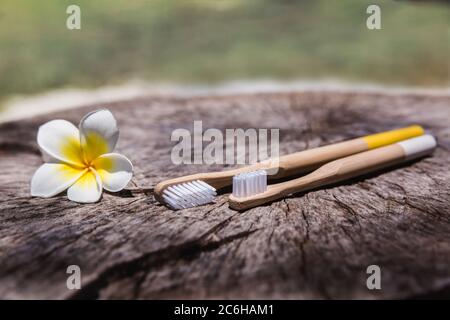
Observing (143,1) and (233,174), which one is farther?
→ (143,1)

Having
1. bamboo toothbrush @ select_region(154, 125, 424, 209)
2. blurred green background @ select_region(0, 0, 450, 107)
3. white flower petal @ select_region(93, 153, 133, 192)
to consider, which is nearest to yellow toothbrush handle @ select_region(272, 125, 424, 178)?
bamboo toothbrush @ select_region(154, 125, 424, 209)

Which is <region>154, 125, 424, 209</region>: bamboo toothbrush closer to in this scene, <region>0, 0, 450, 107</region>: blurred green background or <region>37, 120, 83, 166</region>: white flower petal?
<region>37, 120, 83, 166</region>: white flower petal

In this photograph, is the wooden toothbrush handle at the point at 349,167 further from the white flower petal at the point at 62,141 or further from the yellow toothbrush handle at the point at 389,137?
the white flower petal at the point at 62,141

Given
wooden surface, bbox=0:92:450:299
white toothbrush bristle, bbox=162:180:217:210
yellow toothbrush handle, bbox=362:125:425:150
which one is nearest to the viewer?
wooden surface, bbox=0:92:450:299

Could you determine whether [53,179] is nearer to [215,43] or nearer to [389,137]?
[389,137]

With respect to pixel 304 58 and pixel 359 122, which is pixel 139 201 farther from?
pixel 304 58
